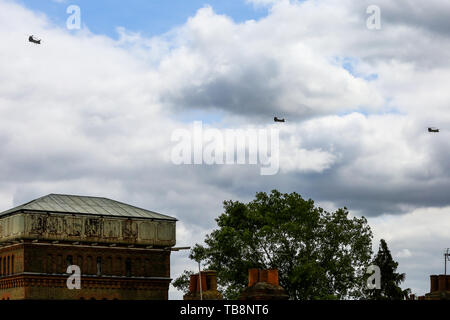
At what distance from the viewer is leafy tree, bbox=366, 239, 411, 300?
101750mm

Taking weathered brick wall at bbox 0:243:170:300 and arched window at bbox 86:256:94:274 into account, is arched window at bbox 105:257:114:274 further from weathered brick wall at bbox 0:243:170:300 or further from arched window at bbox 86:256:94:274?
arched window at bbox 86:256:94:274

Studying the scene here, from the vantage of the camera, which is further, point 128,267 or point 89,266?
point 128,267

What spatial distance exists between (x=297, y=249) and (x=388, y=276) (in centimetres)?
2208

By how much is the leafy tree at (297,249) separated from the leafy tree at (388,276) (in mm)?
14967

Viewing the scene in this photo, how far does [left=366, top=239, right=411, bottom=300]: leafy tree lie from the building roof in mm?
24450

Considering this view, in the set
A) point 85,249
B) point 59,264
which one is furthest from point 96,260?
point 59,264

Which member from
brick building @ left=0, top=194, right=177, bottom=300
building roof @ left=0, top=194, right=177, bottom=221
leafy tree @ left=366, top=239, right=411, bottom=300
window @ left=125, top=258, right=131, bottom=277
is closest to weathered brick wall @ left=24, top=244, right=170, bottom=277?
brick building @ left=0, top=194, right=177, bottom=300

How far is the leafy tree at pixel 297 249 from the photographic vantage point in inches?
3310

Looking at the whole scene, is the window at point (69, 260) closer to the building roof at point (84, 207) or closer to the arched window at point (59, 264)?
the arched window at point (59, 264)

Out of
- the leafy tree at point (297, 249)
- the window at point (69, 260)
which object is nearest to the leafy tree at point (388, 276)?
the leafy tree at point (297, 249)

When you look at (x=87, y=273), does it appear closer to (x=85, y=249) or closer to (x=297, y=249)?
(x=85, y=249)

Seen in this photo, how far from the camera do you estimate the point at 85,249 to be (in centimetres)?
9475
